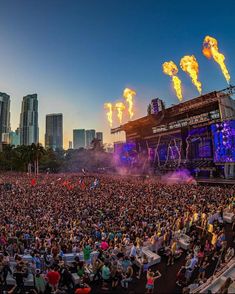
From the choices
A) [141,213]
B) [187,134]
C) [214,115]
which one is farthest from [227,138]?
[141,213]

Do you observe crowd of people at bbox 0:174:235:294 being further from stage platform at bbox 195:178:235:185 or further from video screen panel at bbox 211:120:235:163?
video screen panel at bbox 211:120:235:163

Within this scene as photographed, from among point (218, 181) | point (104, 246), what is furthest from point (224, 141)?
point (104, 246)

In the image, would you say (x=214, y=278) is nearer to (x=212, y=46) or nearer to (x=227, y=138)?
(x=212, y=46)

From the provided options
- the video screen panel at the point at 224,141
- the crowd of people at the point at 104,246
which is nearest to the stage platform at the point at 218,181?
the video screen panel at the point at 224,141

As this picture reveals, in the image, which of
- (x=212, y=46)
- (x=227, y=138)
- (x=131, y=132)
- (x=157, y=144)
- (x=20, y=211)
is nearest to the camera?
(x=20, y=211)

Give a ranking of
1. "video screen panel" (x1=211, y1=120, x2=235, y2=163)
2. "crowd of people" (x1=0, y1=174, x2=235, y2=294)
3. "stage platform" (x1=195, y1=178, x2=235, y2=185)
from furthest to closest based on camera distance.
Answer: "video screen panel" (x1=211, y1=120, x2=235, y2=163), "stage platform" (x1=195, y1=178, x2=235, y2=185), "crowd of people" (x1=0, y1=174, x2=235, y2=294)

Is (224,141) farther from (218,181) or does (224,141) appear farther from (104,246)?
(104,246)

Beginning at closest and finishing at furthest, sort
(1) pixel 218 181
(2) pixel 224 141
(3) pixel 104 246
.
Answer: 1. (3) pixel 104 246
2. (1) pixel 218 181
3. (2) pixel 224 141

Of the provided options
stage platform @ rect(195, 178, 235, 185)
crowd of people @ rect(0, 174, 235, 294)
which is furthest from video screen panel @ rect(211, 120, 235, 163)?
crowd of people @ rect(0, 174, 235, 294)

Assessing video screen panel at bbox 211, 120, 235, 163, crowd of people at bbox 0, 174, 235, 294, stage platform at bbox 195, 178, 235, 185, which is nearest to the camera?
crowd of people at bbox 0, 174, 235, 294

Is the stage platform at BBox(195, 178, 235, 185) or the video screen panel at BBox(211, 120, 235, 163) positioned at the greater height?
the video screen panel at BBox(211, 120, 235, 163)

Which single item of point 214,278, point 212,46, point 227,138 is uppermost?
point 212,46
